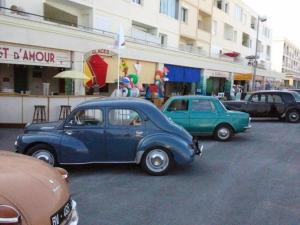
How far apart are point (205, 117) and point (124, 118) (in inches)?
202

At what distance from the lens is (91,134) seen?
8156mm

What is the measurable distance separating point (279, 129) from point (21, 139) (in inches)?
459

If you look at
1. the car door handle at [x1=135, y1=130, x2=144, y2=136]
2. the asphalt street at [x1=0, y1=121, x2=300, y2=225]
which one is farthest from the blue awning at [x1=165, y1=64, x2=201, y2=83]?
the car door handle at [x1=135, y1=130, x2=144, y2=136]

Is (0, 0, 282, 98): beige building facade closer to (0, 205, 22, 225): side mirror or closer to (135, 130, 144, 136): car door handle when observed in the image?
(135, 130, 144, 136): car door handle

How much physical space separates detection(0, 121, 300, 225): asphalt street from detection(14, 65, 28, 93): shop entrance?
11.7m

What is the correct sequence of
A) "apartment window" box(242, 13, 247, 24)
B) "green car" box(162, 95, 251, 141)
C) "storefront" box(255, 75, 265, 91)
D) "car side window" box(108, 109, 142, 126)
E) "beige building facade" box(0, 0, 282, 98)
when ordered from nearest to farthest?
1. "car side window" box(108, 109, 142, 126)
2. "green car" box(162, 95, 251, 141)
3. "beige building facade" box(0, 0, 282, 98)
4. "storefront" box(255, 75, 265, 91)
5. "apartment window" box(242, 13, 247, 24)

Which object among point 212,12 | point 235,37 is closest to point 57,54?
point 212,12

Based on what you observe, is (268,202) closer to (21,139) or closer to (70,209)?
(70,209)

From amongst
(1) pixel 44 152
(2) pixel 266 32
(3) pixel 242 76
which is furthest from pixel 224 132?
(2) pixel 266 32

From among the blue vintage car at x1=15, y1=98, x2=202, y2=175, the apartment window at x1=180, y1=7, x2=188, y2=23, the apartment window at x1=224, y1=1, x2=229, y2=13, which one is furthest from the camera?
the apartment window at x1=224, y1=1, x2=229, y2=13

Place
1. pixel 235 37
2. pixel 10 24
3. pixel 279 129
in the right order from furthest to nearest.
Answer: pixel 235 37 < pixel 279 129 < pixel 10 24

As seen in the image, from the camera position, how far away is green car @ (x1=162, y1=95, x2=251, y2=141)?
12766 mm

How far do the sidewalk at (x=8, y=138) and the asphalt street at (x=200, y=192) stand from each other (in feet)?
10.1

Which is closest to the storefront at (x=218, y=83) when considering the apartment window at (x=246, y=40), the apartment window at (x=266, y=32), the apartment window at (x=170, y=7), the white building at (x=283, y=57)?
the apartment window at (x=170, y=7)
